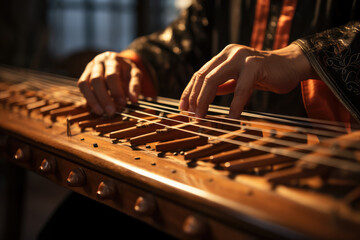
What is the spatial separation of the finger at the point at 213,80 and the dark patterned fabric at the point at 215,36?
0.71 ft

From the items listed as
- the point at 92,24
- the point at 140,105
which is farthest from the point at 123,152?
the point at 92,24

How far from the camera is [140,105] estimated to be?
1064mm

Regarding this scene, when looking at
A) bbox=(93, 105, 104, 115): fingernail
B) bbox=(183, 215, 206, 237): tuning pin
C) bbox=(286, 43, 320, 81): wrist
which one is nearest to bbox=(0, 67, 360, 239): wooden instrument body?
bbox=(183, 215, 206, 237): tuning pin

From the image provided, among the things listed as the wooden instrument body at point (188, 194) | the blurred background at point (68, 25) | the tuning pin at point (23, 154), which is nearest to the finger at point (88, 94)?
Answer: the wooden instrument body at point (188, 194)

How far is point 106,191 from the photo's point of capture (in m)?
0.67

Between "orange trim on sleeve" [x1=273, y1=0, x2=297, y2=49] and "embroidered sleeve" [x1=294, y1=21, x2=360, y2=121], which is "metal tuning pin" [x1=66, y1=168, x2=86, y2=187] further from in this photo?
"orange trim on sleeve" [x1=273, y1=0, x2=297, y2=49]

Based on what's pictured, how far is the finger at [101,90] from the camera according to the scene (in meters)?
0.99

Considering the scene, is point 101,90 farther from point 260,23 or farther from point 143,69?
point 260,23

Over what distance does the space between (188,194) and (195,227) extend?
5 centimetres

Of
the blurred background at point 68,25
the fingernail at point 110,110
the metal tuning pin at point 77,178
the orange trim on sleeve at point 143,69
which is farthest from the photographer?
the blurred background at point 68,25

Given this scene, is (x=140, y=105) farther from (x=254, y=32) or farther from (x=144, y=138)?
(x=254, y=32)

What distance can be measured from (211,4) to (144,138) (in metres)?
0.98

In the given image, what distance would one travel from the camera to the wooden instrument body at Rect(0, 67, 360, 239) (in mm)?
407

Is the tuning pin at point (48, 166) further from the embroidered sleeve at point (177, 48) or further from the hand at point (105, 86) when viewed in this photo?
the embroidered sleeve at point (177, 48)
